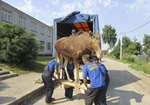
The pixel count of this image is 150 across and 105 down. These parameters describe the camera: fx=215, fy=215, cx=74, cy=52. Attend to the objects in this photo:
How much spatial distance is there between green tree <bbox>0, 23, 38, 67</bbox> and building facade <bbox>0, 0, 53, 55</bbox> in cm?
231

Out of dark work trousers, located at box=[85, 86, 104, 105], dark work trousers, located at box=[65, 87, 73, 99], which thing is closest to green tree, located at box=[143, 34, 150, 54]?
dark work trousers, located at box=[65, 87, 73, 99]

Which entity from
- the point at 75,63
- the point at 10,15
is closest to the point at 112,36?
the point at 10,15

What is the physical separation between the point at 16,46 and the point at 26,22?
18.2 m

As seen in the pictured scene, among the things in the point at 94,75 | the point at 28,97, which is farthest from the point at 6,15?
the point at 94,75

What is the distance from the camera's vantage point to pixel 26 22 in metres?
30.8

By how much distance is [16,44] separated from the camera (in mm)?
13453

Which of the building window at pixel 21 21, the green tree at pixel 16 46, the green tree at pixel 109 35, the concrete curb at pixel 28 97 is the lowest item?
the concrete curb at pixel 28 97

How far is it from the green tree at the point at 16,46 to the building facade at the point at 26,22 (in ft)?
7.59

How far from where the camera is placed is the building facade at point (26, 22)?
82.3 feet

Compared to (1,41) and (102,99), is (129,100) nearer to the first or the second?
(102,99)

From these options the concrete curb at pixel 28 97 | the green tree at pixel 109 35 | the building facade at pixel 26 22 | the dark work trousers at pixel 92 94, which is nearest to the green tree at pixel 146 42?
the building facade at pixel 26 22

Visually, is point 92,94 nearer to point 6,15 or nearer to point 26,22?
point 6,15

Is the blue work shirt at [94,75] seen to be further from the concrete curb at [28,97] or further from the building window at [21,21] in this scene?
the building window at [21,21]

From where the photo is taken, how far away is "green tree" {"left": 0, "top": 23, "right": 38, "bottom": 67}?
13352 millimetres
